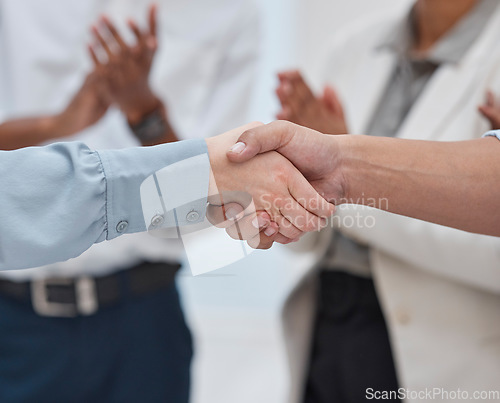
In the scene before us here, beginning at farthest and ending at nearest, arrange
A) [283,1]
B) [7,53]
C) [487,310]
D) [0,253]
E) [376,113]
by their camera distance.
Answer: [283,1] → [7,53] → [376,113] → [487,310] → [0,253]

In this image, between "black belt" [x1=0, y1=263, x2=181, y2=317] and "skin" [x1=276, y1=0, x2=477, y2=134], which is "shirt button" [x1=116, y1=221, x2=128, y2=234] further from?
"black belt" [x1=0, y1=263, x2=181, y2=317]

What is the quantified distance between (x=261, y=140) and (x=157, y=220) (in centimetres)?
13

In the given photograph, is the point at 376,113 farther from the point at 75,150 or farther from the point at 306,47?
the point at 306,47

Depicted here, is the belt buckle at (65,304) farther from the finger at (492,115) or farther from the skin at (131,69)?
the finger at (492,115)

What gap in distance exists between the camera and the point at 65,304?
968mm

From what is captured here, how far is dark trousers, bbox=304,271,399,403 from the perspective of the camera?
82 cm

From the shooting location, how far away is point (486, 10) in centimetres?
81

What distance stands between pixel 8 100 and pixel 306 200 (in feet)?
2.44

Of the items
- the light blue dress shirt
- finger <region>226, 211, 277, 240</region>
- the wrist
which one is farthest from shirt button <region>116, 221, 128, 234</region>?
the wrist

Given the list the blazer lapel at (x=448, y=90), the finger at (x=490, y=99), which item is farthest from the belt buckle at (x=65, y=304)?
the finger at (x=490, y=99)

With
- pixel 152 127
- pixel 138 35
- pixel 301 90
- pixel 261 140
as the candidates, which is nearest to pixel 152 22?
pixel 138 35

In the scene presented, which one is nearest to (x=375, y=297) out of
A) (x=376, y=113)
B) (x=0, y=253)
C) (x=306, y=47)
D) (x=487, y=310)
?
(x=487, y=310)

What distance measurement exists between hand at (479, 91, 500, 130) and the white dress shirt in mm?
507

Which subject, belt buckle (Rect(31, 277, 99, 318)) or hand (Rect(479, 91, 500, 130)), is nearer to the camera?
hand (Rect(479, 91, 500, 130))
